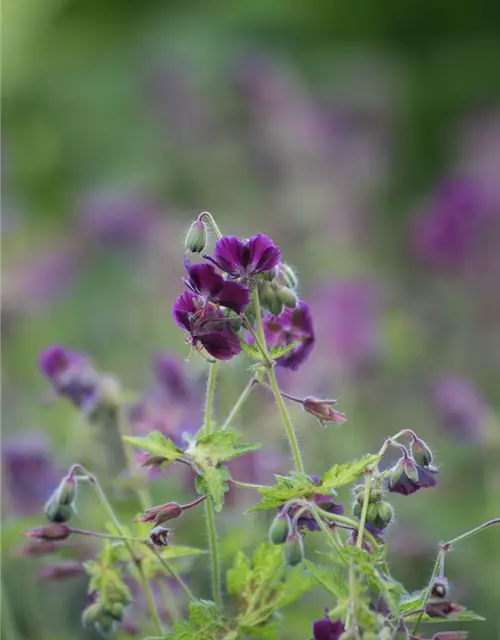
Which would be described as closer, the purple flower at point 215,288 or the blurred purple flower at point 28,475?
the purple flower at point 215,288

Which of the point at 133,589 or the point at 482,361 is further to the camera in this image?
the point at 482,361

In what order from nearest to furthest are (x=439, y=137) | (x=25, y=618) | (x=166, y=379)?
(x=166, y=379)
(x=25, y=618)
(x=439, y=137)

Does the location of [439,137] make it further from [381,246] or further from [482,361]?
[482,361]

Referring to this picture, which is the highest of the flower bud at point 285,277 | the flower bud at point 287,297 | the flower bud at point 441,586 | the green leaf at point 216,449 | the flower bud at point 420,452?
the flower bud at point 285,277

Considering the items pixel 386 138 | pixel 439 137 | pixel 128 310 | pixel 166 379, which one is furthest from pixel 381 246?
pixel 166 379

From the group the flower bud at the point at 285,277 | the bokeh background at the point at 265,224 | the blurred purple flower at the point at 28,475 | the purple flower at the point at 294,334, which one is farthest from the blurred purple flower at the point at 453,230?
the flower bud at the point at 285,277

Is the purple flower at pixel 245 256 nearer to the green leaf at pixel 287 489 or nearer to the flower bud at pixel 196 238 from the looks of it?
the flower bud at pixel 196 238

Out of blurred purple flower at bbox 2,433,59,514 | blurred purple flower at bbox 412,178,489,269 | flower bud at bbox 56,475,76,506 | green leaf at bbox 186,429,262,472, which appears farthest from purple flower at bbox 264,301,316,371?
blurred purple flower at bbox 412,178,489,269
